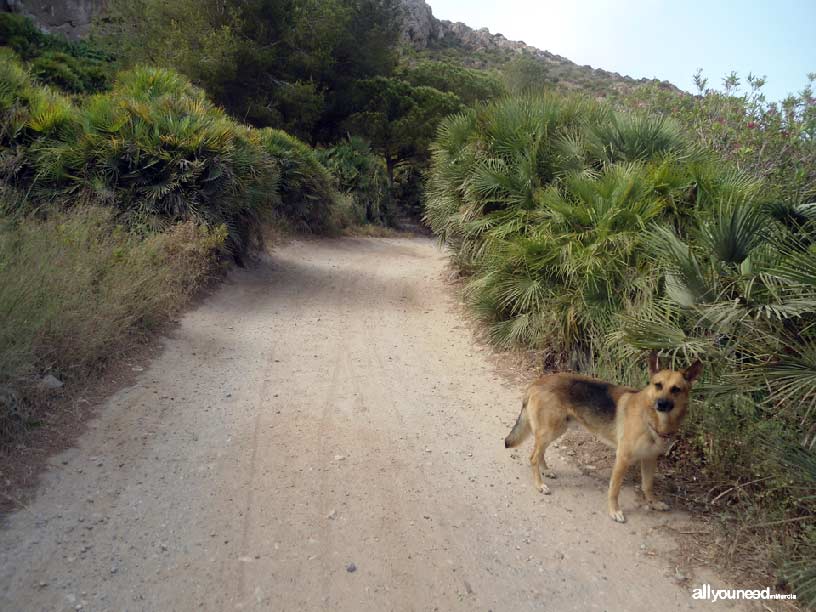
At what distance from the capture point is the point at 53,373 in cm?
585

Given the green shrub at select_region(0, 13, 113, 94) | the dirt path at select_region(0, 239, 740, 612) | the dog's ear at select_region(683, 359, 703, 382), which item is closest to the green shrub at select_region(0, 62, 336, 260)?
the dirt path at select_region(0, 239, 740, 612)

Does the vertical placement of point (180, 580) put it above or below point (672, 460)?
below

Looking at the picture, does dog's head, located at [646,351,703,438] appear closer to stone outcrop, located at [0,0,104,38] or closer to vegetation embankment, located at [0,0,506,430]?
vegetation embankment, located at [0,0,506,430]

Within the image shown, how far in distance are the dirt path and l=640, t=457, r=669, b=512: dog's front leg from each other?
0.28ft

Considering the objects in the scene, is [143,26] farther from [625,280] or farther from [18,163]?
[625,280]

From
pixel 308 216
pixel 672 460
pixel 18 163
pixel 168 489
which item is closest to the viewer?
pixel 168 489

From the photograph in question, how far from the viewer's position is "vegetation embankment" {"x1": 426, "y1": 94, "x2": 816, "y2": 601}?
13.8 ft

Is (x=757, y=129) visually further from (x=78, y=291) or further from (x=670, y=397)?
(x=78, y=291)

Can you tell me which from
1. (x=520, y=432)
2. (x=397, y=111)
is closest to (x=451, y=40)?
(x=397, y=111)

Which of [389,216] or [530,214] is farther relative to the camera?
[389,216]

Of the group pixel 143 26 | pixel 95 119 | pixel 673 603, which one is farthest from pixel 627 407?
pixel 143 26

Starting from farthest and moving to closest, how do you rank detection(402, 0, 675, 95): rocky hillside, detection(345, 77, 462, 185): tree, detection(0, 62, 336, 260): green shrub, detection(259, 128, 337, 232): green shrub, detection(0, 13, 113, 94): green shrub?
1. detection(402, 0, 675, 95): rocky hillside
2. detection(345, 77, 462, 185): tree
3. detection(0, 13, 113, 94): green shrub
4. detection(259, 128, 337, 232): green shrub
5. detection(0, 62, 336, 260): green shrub

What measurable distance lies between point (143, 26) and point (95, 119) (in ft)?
55.9

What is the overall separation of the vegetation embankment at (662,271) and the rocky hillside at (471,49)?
40648 millimetres
